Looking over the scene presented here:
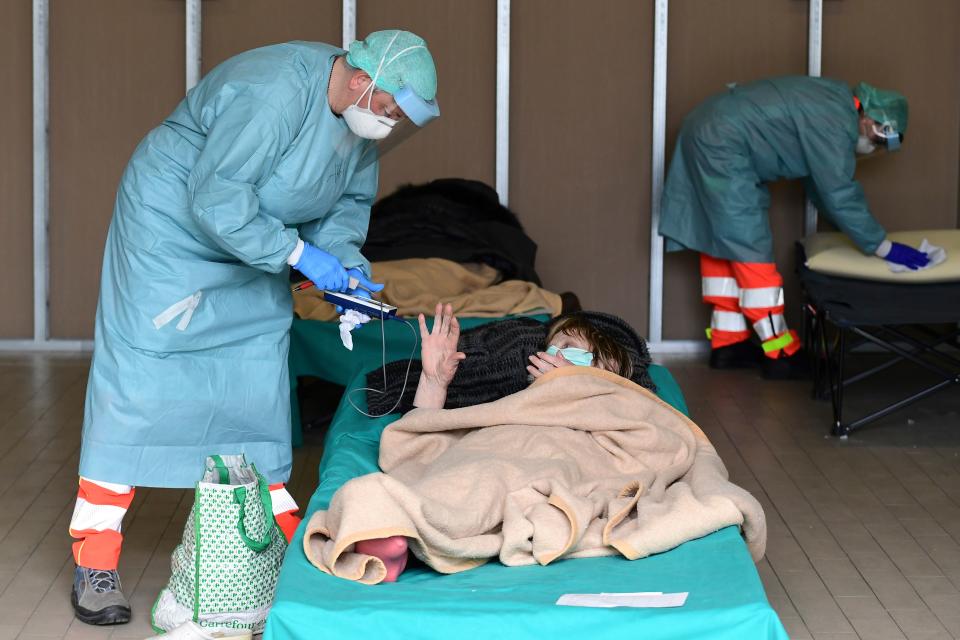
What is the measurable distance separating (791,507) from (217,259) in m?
1.64

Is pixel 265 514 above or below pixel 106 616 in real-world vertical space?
above

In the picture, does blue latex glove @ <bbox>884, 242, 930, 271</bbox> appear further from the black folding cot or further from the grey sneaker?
the grey sneaker

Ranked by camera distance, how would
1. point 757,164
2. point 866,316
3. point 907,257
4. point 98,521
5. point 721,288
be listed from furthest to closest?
point 721,288 < point 757,164 < point 907,257 < point 866,316 < point 98,521

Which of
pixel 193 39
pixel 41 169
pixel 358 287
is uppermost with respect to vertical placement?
pixel 193 39

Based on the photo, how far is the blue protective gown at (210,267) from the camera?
2.37 meters

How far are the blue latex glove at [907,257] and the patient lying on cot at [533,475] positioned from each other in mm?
1664

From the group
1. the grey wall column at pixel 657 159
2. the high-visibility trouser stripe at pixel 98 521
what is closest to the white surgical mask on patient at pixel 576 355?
the high-visibility trouser stripe at pixel 98 521

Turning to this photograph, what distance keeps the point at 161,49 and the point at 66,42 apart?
0.38 meters

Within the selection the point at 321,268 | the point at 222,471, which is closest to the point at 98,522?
the point at 222,471

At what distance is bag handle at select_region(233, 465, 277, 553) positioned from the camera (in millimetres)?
2322

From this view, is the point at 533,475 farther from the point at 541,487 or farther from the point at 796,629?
the point at 796,629

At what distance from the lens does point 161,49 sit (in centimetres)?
509

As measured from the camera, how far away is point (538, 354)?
8.82 ft

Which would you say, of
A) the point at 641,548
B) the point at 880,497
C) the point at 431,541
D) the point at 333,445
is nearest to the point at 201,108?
the point at 333,445
